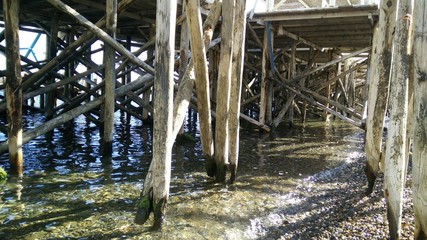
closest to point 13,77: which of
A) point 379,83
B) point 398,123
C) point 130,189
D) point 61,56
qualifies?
point 61,56

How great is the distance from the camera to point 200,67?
4.08m

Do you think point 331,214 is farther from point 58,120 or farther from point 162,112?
point 58,120

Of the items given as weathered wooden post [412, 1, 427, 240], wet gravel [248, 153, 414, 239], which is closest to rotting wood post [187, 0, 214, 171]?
wet gravel [248, 153, 414, 239]

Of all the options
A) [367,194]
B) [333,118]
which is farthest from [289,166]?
[333,118]

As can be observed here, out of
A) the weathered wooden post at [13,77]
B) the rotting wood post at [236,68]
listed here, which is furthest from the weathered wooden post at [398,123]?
the weathered wooden post at [13,77]

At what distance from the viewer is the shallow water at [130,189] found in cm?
345

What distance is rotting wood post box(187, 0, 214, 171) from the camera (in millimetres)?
3848

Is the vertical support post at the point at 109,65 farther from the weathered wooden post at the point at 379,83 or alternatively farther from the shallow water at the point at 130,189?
the weathered wooden post at the point at 379,83

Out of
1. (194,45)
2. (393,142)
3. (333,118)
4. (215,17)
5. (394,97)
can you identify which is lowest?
(333,118)

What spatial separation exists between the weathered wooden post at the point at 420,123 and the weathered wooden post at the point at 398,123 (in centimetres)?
52

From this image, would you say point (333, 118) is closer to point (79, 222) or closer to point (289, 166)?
point (289, 166)

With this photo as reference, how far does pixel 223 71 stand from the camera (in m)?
4.43

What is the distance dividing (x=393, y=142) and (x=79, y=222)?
3.08 meters

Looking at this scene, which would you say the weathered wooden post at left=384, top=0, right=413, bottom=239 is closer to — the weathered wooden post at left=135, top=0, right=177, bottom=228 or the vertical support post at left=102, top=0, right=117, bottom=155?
the weathered wooden post at left=135, top=0, right=177, bottom=228
